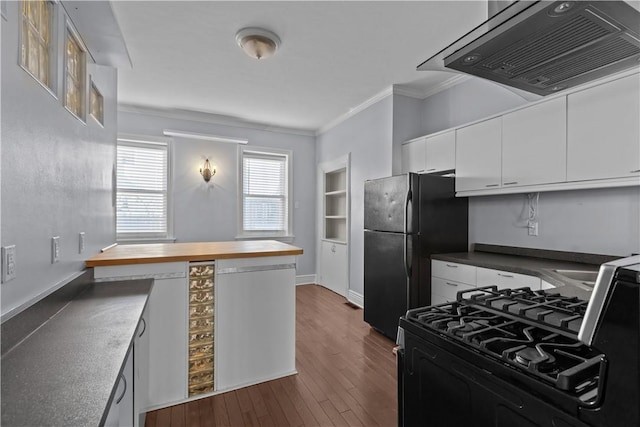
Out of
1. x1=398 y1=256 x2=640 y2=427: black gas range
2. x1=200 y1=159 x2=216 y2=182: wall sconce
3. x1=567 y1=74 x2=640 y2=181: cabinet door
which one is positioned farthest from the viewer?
x1=200 y1=159 x2=216 y2=182: wall sconce

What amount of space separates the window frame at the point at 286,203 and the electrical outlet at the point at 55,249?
3.65 metres

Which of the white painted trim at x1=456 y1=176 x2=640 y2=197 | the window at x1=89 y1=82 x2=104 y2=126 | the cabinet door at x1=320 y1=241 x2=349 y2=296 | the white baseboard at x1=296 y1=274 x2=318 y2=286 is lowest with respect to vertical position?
the white baseboard at x1=296 y1=274 x2=318 y2=286

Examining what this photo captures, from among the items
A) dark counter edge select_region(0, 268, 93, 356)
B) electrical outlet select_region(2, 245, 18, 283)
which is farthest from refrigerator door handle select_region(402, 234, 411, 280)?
electrical outlet select_region(2, 245, 18, 283)

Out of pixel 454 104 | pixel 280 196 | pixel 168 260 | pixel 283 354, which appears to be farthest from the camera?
pixel 280 196

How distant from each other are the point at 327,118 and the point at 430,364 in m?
4.46

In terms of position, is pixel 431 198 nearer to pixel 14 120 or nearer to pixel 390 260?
pixel 390 260

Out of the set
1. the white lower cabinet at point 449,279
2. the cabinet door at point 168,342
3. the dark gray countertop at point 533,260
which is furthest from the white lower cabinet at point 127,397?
the white lower cabinet at point 449,279

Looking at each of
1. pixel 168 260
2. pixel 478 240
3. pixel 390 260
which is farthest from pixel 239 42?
pixel 478 240

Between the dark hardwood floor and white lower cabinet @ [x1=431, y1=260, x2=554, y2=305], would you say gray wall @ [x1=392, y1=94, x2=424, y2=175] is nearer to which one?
white lower cabinet @ [x1=431, y1=260, x2=554, y2=305]

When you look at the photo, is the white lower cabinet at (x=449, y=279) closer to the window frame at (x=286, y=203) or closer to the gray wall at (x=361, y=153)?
the gray wall at (x=361, y=153)

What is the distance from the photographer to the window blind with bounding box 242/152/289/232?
5.26 metres

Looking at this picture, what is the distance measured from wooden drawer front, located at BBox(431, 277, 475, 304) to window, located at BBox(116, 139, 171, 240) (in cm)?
388

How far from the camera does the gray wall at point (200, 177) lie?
183 inches

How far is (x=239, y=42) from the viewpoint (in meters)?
2.69
